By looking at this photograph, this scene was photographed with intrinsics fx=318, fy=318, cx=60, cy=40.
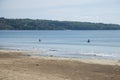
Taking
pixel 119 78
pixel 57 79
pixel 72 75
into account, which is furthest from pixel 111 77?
pixel 57 79

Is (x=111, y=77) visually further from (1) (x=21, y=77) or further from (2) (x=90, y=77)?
(1) (x=21, y=77)

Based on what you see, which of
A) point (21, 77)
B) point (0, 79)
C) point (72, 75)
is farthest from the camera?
point (72, 75)

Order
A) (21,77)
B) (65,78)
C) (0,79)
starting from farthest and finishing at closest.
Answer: (65,78), (21,77), (0,79)

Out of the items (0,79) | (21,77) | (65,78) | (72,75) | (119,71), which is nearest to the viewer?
(0,79)

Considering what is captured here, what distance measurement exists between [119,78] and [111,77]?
2.23ft

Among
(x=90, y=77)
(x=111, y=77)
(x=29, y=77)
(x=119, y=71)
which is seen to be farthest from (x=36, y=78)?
(x=119, y=71)

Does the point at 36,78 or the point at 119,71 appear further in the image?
the point at 119,71

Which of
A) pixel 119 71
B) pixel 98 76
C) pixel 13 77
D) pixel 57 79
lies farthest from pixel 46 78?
pixel 119 71

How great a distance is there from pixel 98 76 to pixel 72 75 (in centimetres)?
146

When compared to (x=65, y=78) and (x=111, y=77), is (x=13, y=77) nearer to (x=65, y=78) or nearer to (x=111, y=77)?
(x=65, y=78)

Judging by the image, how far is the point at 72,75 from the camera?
18.0 meters

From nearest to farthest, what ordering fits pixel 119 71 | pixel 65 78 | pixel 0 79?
pixel 0 79
pixel 65 78
pixel 119 71

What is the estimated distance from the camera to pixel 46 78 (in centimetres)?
1630

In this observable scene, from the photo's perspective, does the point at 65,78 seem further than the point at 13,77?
Yes
